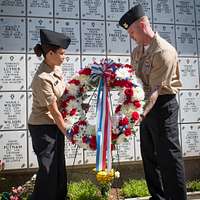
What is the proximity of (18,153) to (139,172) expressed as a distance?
1.77 meters

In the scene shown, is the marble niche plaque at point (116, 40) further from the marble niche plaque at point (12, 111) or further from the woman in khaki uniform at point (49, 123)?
the woman in khaki uniform at point (49, 123)

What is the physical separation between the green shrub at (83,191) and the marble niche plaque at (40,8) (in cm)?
236

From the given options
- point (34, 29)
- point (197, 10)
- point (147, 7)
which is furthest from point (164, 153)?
point (197, 10)

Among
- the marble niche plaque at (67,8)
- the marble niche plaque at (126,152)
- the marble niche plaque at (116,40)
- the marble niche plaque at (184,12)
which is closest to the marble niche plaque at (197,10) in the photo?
the marble niche plaque at (184,12)

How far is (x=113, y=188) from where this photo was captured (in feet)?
16.9

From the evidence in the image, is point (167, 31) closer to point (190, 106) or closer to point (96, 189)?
point (190, 106)

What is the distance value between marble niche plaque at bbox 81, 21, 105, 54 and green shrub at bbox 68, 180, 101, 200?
183 cm

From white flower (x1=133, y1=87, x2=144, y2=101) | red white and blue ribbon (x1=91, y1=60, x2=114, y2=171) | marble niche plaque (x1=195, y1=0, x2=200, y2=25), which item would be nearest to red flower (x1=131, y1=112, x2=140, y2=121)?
white flower (x1=133, y1=87, x2=144, y2=101)

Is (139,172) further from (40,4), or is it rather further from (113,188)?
(40,4)

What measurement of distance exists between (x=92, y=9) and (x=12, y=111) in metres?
1.87

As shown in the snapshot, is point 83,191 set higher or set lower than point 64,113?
lower

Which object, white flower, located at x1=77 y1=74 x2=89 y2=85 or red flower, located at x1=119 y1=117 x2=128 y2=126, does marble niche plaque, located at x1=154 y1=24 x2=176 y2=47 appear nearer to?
white flower, located at x1=77 y1=74 x2=89 y2=85

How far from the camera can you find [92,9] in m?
5.38

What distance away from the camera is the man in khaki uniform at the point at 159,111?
3.48 m
